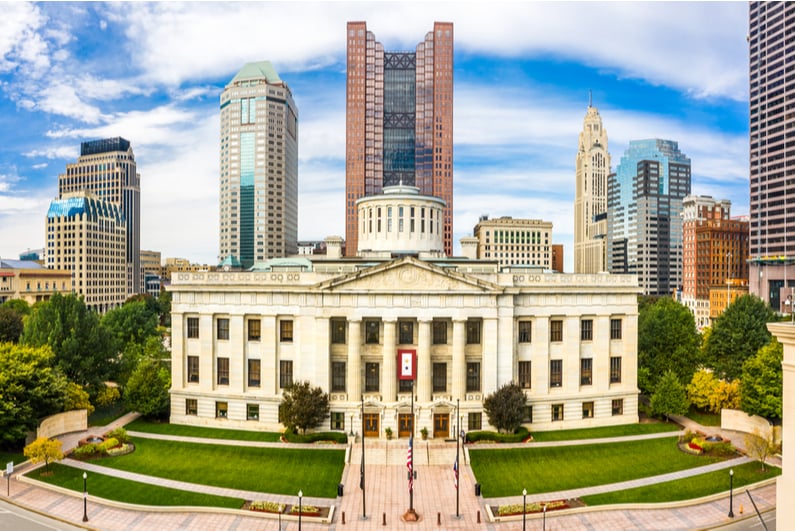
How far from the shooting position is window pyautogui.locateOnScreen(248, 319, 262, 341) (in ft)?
191

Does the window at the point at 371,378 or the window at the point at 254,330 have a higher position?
the window at the point at 254,330

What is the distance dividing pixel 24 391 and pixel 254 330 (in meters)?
21.2

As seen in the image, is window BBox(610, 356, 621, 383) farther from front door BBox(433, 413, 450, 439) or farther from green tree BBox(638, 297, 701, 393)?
front door BBox(433, 413, 450, 439)

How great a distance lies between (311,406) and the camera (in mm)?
52500

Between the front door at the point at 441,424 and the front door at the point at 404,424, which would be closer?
the front door at the point at 404,424

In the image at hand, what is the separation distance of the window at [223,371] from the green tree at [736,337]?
60.0 metres

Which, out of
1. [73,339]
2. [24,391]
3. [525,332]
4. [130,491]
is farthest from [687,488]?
[73,339]

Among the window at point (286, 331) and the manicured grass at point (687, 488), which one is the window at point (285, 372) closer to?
the window at point (286, 331)

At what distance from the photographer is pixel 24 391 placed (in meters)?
47.6

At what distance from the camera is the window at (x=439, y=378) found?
56719 mm

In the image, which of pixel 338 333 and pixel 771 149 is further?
pixel 771 149

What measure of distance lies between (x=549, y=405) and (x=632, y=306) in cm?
1515

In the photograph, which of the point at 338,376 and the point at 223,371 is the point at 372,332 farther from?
the point at 223,371

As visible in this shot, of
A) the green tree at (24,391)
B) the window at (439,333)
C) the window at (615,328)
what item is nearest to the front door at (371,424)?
the window at (439,333)
